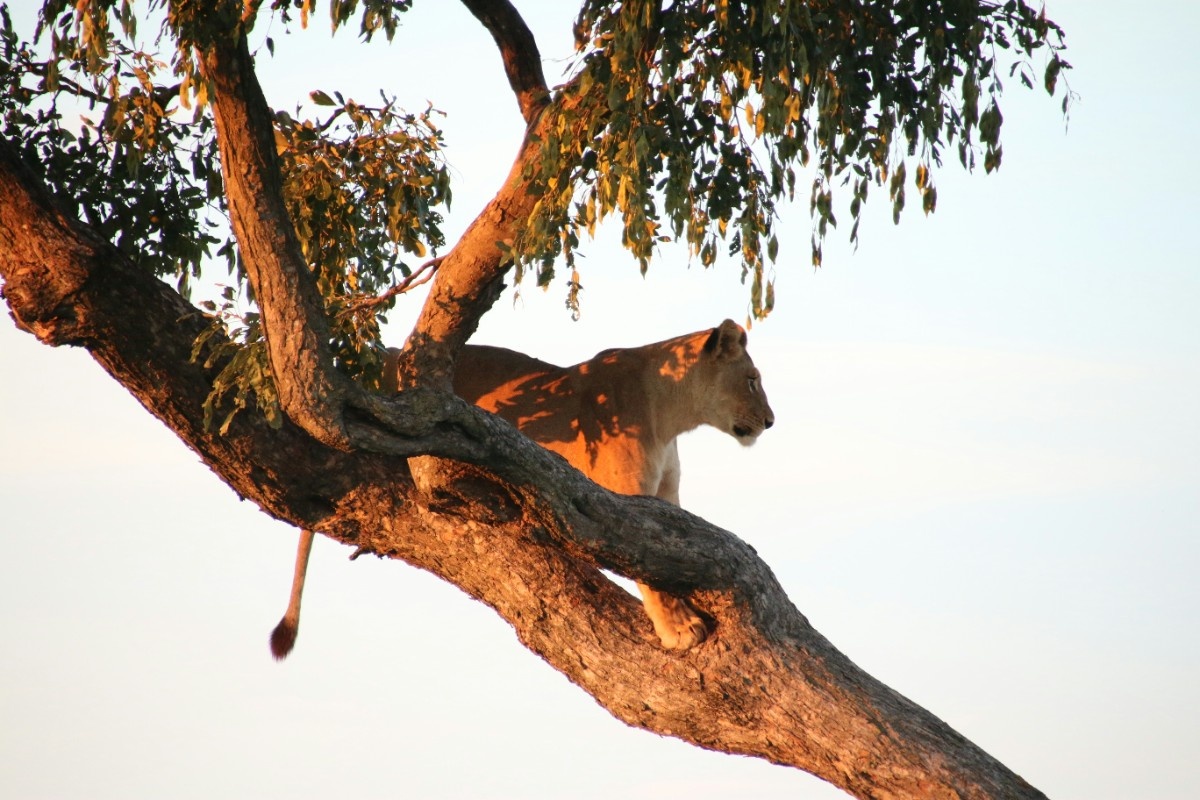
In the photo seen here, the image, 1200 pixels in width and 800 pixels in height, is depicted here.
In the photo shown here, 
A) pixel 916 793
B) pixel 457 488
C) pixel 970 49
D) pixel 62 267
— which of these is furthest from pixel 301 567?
pixel 970 49

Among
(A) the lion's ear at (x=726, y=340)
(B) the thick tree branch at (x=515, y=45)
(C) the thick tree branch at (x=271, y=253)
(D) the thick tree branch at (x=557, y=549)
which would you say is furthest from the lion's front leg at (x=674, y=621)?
(B) the thick tree branch at (x=515, y=45)

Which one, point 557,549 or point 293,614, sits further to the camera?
point 293,614

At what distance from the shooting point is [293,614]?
7699mm

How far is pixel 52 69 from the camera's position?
570 cm

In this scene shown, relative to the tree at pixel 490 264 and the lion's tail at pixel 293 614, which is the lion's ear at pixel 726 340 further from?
the lion's tail at pixel 293 614

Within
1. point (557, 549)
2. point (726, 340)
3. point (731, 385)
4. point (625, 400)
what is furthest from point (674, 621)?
point (726, 340)

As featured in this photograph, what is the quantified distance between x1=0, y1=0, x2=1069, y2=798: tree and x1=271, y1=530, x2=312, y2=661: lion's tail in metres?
1.27

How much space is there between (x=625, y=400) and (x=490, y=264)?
2067mm

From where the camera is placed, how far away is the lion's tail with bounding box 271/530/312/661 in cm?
766

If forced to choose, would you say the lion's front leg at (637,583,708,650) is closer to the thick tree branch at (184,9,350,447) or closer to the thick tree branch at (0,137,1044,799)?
the thick tree branch at (0,137,1044,799)

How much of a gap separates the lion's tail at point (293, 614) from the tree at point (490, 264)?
50.0 inches

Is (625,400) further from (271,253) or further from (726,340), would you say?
(271,253)

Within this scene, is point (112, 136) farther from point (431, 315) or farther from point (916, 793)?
point (916, 793)

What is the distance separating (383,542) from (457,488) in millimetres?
768
